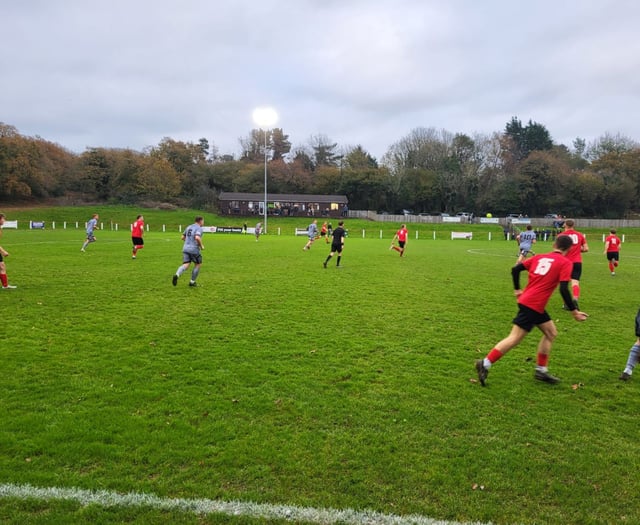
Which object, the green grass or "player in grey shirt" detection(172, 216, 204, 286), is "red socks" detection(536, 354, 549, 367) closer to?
the green grass

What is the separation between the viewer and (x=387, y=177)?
75500 millimetres

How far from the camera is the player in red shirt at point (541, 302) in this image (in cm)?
508

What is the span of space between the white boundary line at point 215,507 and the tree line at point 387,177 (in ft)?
225

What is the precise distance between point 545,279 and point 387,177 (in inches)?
2866

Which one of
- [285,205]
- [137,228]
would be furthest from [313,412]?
[285,205]

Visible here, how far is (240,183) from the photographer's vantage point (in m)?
75.6

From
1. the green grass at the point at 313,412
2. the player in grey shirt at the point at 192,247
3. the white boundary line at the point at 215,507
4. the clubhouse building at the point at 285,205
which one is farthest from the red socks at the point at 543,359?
the clubhouse building at the point at 285,205

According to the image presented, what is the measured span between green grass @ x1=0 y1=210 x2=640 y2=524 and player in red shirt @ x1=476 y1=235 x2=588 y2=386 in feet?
1.01

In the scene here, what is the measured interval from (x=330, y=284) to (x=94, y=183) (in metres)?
72.3

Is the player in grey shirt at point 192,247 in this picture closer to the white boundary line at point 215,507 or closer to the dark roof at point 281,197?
the white boundary line at point 215,507

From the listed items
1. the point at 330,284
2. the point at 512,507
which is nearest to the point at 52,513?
the point at 512,507

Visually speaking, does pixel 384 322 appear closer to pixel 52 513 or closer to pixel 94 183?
pixel 52 513

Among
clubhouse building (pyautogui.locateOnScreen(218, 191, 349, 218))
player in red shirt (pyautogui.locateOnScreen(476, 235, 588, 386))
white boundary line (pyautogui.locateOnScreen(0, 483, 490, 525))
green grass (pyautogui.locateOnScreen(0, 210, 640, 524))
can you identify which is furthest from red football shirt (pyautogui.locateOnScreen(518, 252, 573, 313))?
clubhouse building (pyautogui.locateOnScreen(218, 191, 349, 218))

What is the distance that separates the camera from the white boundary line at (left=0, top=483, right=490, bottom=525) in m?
2.85
